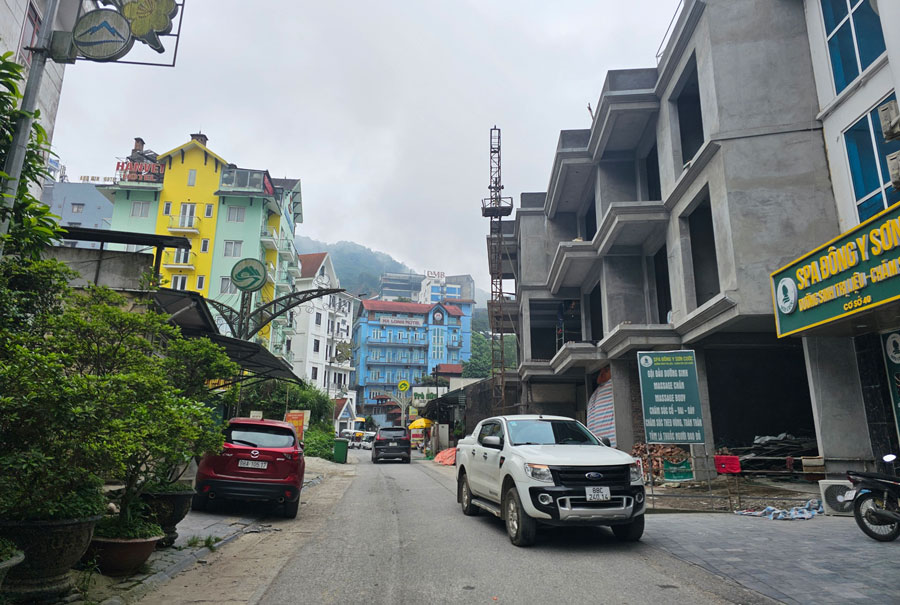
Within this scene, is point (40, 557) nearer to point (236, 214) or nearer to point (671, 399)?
point (671, 399)

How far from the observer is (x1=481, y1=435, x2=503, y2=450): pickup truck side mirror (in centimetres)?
864

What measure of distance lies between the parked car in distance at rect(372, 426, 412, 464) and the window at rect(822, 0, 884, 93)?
25848 millimetres

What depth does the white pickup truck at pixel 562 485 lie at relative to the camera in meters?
7.14

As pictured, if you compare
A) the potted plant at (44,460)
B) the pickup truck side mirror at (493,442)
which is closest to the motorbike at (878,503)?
the pickup truck side mirror at (493,442)

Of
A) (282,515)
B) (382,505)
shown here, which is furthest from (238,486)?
(382,505)

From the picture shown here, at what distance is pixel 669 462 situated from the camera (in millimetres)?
13914

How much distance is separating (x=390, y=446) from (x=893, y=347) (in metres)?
24.9

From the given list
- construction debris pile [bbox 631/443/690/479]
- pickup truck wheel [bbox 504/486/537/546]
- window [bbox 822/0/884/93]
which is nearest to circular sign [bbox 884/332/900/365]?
window [bbox 822/0/884/93]

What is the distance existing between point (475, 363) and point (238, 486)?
85597 mm

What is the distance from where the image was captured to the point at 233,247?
145 ft

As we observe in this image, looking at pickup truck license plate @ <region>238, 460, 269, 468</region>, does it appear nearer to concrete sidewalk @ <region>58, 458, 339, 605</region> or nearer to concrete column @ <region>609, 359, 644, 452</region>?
concrete sidewalk @ <region>58, 458, 339, 605</region>

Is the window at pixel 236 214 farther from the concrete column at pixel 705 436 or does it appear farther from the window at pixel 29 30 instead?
the concrete column at pixel 705 436

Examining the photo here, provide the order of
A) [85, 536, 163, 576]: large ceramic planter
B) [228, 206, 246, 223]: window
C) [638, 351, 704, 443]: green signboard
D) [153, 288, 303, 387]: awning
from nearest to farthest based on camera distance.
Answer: [85, 536, 163, 576]: large ceramic planter → [638, 351, 704, 443]: green signboard → [153, 288, 303, 387]: awning → [228, 206, 246, 223]: window

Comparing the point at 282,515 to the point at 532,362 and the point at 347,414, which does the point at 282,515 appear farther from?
the point at 347,414
